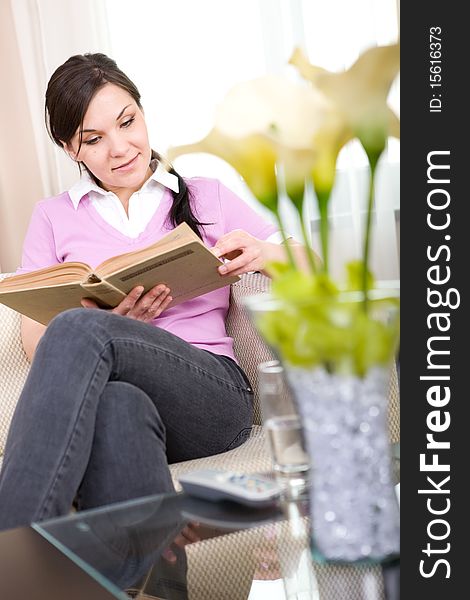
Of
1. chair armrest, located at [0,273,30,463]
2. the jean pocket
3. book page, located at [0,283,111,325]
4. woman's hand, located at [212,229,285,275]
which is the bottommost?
the jean pocket

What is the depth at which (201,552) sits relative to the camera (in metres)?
0.85

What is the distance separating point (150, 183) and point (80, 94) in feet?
0.77

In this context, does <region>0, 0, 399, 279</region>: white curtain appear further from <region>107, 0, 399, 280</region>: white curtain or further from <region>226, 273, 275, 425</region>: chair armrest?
<region>226, 273, 275, 425</region>: chair armrest

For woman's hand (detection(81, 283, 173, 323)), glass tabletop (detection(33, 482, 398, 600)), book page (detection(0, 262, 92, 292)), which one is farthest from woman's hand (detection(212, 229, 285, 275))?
glass tabletop (detection(33, 482, 398, 600))

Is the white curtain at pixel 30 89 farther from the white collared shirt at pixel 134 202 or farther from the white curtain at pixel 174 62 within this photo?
the white collared shirt at pixel 134 202

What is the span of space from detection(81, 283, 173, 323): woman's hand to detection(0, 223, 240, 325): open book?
0.01 m

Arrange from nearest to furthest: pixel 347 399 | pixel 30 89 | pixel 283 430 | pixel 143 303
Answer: pixel 347 399, pixel 283 430, pixel 143 303, pixel 30 89

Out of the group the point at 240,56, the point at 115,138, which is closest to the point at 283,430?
the point at 115,138

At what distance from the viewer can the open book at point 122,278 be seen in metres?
1.40

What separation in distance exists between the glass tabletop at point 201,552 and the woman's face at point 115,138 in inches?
41.2

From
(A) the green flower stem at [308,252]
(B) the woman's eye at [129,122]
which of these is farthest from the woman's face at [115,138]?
(A) the green flower stem at [308,252]

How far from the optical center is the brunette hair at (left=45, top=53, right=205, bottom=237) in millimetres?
1805

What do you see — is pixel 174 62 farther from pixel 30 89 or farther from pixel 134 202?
pixel 134 202

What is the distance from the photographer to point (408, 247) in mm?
665
